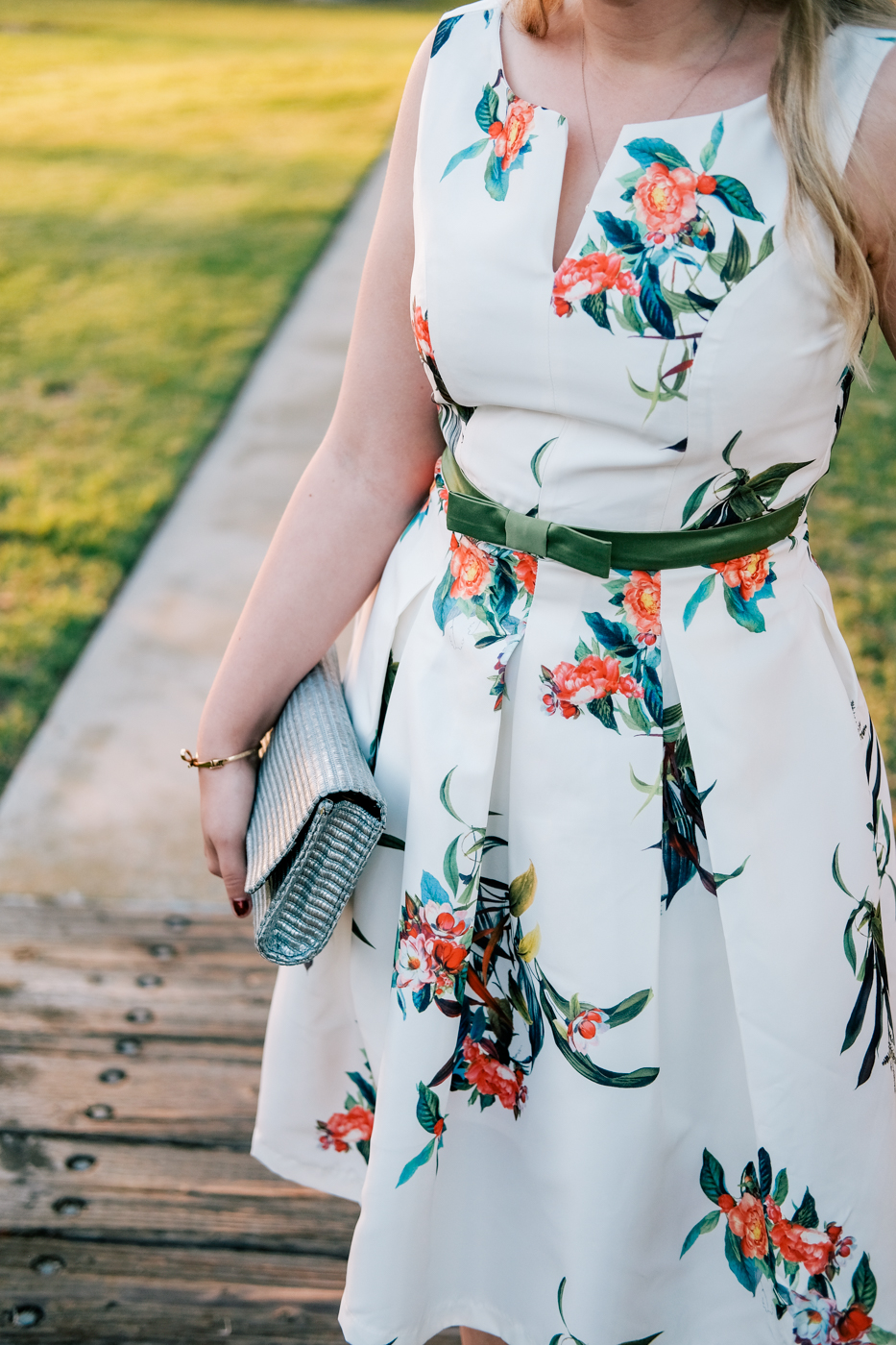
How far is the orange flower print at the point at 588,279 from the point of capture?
3.05 feet

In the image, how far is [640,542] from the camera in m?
1.00

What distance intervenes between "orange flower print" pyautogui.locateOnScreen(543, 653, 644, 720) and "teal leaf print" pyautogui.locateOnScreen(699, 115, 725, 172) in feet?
1.29

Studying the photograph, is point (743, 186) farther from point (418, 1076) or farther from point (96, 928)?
point (96, 928)

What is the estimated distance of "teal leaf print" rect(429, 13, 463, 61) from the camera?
1.09 metres

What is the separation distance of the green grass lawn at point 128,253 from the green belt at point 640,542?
2261mm

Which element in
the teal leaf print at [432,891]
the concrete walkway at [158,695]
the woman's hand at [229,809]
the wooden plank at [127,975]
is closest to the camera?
the teal leaf print at [432,891]

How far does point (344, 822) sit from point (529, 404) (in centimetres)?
40

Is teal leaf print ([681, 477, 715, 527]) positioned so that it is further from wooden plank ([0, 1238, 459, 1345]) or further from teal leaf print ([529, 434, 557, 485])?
wooden plank ([0, 1238, 459, 1345])

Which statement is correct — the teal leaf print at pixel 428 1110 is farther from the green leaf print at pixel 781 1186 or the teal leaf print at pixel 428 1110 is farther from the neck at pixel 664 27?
the neck at pixel 664 27

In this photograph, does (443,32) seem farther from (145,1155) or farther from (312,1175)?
(145,1155)

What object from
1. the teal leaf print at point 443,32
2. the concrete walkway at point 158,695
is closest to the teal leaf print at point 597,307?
the teal leaf print at point 443,32

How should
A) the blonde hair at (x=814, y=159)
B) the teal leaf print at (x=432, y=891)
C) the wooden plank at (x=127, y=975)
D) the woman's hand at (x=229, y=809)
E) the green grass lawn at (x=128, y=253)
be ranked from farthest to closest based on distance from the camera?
the green grass lawn at (x=128, y=253), the wooden plank at (x=127, y=975), the woman's hand at (x=229, y=809), the teal leaf print at (x=432, y=891), the blonde hair at (x=814, y=159)

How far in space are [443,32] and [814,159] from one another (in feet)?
1.35

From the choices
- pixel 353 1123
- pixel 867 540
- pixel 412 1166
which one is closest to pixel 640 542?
pixel 412 1166
